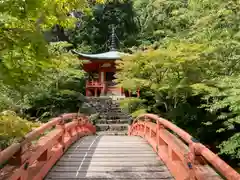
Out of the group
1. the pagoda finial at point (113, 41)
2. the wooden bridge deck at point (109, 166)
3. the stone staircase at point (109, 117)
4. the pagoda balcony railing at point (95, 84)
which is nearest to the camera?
the wooden bridge deck at point (109, 166)

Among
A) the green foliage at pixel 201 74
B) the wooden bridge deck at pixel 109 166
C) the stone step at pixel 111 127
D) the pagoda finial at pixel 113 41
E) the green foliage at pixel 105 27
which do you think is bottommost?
the stone step at pixel 111 127

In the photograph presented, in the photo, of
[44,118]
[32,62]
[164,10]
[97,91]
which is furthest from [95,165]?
[164,10]

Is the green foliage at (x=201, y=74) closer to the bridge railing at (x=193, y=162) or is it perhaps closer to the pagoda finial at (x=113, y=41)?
the bridge railing at (x=193, y=162)

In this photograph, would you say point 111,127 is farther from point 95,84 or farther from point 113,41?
point 113,41

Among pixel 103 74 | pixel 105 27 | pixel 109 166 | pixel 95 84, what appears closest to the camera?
pixel 109 166

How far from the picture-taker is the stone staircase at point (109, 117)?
55.3 ft

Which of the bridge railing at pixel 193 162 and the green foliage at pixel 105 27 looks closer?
the bridge railing at pixel 193 162

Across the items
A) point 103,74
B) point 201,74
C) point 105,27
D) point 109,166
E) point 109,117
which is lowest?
point 109,166

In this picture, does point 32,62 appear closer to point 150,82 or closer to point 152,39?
point 150,82

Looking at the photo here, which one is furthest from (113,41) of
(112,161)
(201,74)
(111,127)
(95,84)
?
(112,161)

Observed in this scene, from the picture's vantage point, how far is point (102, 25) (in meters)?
29.9

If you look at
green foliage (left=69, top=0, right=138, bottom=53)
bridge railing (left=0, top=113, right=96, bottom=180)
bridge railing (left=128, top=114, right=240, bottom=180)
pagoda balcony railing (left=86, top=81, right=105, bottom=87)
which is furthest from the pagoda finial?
bridge railing (left=128, top=114, right=240, bottom=180)

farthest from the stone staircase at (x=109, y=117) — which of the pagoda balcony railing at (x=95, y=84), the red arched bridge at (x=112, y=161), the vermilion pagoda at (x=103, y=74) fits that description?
the red arched bridge at (x=112, y=161)

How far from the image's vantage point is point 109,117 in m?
18.4
